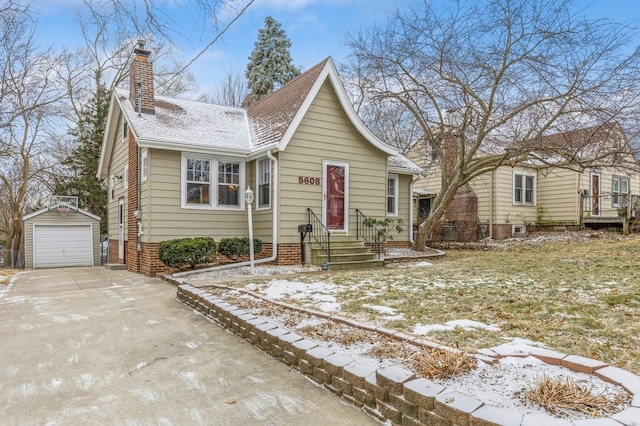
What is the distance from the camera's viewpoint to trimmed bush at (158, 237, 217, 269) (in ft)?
31.3

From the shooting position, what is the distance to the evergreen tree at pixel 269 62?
2769 cm

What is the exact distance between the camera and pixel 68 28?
506 cm

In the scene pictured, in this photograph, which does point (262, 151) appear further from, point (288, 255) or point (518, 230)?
point (518, 230)

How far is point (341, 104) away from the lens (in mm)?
12008

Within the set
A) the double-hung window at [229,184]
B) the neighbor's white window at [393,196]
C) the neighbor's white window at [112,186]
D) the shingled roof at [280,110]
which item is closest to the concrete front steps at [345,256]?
the double-hung window at [229,184]

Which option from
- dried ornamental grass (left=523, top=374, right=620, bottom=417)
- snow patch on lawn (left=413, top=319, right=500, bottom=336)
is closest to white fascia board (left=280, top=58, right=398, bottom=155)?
snow patch on lawn (left=413, top=319, right=500, bottom=336)

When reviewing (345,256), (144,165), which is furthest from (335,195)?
(144,165)

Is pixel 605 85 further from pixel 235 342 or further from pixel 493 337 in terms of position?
pixel 235 342

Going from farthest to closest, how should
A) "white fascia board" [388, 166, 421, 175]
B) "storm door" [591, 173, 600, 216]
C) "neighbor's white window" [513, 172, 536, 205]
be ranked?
"storm door" [591, 173, 600, 216]
"neighbor's white window" [513, 172, 536, 205]
"white fascia board" [388, 166, 421, 175]

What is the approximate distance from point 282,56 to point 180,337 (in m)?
25.9

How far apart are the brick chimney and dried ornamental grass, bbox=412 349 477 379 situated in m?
11.1

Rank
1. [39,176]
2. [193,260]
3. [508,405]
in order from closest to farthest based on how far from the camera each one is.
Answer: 1. [508,405]
2. [193,260]
3. [39,176]

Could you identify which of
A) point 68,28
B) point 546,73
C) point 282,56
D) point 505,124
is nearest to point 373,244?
point 505,124

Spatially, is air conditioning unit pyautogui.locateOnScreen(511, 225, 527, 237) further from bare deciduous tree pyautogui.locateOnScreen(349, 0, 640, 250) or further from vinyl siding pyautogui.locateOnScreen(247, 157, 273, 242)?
vinyl siding pyautogui.locateOnScreen(247, 157, 273, 242)
